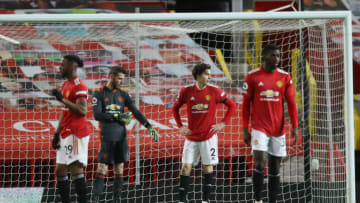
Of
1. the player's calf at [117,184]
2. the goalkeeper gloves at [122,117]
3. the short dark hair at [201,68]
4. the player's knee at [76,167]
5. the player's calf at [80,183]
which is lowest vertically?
the player's calf at [117,184]

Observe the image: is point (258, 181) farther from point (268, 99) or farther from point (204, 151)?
point (268, 99)

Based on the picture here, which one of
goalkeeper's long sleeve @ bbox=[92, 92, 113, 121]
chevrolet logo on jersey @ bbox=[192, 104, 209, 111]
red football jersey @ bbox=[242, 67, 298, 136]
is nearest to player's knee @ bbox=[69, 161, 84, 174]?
goalkeeper's long sleeve @ bbox=[92, 92, 113, 121]

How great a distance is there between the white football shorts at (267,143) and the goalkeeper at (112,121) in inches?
40.8

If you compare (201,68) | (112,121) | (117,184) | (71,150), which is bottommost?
(117,184)

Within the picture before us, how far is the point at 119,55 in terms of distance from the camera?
29.0ft

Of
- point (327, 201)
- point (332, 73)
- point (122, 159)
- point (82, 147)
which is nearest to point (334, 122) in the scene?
point (332, 73)

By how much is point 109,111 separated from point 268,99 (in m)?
1.65

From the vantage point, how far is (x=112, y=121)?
5695 mm

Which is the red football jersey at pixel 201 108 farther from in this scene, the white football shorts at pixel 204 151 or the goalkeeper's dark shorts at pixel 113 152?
the goalkeeper's dark shorts at pixel 113 152

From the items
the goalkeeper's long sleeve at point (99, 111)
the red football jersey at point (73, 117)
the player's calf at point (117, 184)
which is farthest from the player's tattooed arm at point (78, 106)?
the player's calf at point (117, 184)

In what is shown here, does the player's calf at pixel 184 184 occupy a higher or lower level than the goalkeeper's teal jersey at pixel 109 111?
lower

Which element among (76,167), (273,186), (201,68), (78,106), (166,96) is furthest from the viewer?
(166,96)

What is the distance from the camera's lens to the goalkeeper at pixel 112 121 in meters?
5.68

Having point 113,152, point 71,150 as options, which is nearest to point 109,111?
point 113,152
